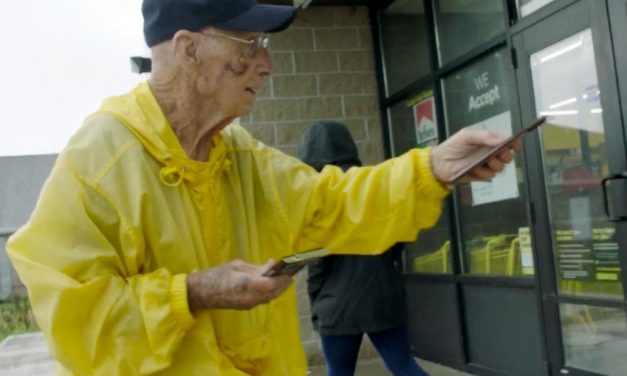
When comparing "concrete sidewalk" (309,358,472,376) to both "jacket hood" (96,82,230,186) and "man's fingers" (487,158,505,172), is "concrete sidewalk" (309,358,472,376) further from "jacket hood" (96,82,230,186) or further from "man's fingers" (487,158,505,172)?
"jacket hood" (96,82,230,186)

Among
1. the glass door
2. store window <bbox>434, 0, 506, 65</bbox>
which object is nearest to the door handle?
the glass door

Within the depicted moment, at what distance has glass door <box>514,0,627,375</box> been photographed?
4.82m

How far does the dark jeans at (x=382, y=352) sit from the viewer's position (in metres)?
5.09

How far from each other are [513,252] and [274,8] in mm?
4642

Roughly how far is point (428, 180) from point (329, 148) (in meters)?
2.86

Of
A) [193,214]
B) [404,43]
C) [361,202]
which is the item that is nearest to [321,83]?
[404,43]

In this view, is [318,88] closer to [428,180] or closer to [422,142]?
[422,142]

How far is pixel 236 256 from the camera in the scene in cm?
204

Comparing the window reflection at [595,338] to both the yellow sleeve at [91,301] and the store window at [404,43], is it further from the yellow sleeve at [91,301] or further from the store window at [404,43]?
the yellow sleeve at [91,301]

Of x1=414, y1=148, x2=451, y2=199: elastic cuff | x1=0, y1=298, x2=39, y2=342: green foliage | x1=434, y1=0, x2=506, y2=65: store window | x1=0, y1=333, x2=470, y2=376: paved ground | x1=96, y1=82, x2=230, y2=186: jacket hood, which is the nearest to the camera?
x1=96, y1=82, x2=230, y2=186: jacket hood

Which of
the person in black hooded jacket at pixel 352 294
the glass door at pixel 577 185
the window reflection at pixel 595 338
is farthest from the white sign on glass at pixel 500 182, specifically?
the person in black hooded jacket at pixel 352 294

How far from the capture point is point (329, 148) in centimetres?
490

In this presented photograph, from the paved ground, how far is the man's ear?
198 inches

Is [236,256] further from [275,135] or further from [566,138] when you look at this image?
[275,135]
